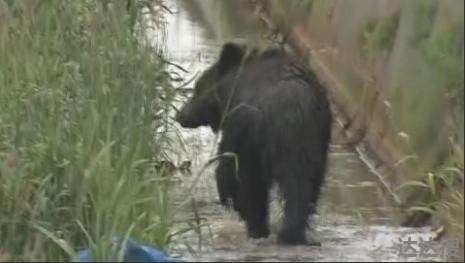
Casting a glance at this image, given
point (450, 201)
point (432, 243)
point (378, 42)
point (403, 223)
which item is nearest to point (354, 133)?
point (378, 42)

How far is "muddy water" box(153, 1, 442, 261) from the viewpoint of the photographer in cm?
622

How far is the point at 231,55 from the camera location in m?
7.26

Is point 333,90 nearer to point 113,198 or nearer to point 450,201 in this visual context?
point 450,201

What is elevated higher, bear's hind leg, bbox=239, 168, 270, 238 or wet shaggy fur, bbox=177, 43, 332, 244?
wet shaggy fur, bbox=177, 43, 332, 244

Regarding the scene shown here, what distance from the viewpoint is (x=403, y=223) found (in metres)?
7.87

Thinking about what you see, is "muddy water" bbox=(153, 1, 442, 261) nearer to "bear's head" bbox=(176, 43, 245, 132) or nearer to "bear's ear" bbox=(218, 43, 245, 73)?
"bear's head" bbox=(176, 43, 245, 132)

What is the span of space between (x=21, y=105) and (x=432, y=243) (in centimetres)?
214

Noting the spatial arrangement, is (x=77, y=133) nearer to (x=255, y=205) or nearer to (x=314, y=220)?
(x=255, y=205)

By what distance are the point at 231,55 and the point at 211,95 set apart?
0.25m

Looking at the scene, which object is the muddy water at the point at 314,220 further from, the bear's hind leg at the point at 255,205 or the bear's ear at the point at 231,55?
the bear's ear at the point at 231,55

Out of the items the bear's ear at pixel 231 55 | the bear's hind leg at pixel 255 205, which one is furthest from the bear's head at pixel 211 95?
the bear's hind leg at pixel 255 205

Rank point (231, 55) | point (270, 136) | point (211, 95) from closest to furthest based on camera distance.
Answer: point (270, 136) < point (231, 55) < point (211, 95)

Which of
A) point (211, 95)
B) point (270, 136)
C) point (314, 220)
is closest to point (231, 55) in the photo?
point (211, 95)

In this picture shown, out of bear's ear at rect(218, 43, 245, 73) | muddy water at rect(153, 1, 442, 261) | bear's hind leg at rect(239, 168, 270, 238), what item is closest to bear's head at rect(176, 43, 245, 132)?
bear's ear at rect(218, 43, 245, 73)
